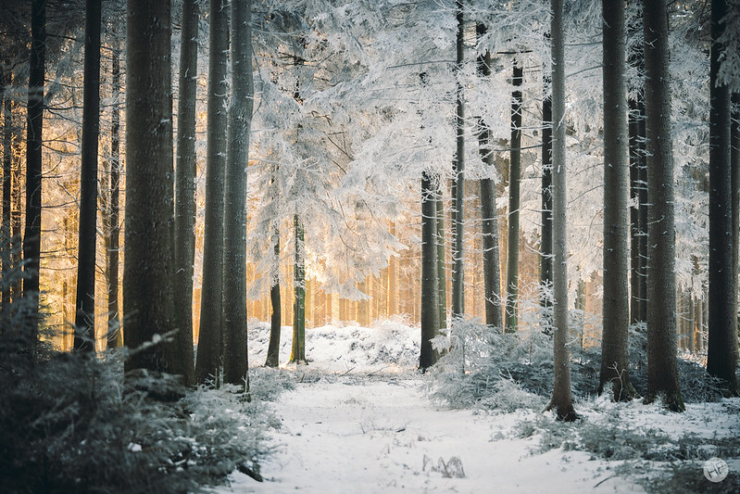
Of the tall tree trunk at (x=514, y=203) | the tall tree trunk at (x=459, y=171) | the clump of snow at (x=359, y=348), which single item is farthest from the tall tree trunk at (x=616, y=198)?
the clump of snow at (x=359, y=348)

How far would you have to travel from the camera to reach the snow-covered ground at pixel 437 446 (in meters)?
5.05

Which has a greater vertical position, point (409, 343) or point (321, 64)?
point (321, 64)

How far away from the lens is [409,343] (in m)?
20.5

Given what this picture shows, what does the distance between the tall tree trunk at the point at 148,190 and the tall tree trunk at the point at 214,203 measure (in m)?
3.52

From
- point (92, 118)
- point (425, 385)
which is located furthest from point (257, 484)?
point (92, 118)

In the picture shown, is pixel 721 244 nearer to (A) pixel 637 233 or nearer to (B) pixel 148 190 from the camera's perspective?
(A) pixel 637 233

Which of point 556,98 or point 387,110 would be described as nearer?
point 556,98

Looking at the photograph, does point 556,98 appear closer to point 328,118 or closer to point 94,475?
point 94,475

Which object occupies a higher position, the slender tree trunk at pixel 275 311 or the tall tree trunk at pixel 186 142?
the tall tree trunk at pixel 186 142

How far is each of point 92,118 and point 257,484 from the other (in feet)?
26.5

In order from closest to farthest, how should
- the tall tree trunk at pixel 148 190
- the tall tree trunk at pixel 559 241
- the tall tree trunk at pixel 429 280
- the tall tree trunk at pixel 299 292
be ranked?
the tall tree trunk at pixel 148 190
the tall tree trunk at pixel 559 241
the tall tree trunk at pixel 429 280
the tall tree trunk at pixel 299 292

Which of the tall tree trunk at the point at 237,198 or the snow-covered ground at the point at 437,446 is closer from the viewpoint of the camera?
the snow-covered ground at the point at 437,446

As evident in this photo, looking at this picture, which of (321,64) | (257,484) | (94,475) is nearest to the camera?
(94,475)

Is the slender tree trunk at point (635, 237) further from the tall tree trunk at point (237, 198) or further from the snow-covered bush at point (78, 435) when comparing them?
the snow-covered bush at point (78, 435)
